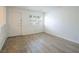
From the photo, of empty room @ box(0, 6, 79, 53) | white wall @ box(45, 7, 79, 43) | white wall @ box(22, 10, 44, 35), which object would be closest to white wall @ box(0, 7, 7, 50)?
empty room @ box(0, 6, 79, 53)

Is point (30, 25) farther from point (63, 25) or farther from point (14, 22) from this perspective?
point (63, 25)

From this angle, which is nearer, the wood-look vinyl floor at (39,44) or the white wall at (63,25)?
the wood-look vinyl floor at (39,44)

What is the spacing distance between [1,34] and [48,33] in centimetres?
65

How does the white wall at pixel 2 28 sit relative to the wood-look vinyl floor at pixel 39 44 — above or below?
above

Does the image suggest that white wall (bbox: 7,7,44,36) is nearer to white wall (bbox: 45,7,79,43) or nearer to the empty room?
the empty room

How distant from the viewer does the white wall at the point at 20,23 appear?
1.21 metres

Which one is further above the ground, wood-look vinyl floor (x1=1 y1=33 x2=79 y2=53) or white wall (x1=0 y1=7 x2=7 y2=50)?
white wall (x1=0 y1=7 x2=7 y2=50)

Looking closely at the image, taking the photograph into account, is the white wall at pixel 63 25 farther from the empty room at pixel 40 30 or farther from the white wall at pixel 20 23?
the white wall at pixel 20 23

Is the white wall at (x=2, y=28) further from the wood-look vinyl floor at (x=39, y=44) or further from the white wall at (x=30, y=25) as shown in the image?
the white wall at (x=30, y=25)

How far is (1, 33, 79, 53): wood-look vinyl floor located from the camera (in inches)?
46.7

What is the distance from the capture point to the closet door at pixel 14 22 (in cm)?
121

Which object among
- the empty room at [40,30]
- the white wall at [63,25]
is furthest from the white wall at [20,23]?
the white wall at [63,25]

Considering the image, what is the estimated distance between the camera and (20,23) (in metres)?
1.29
